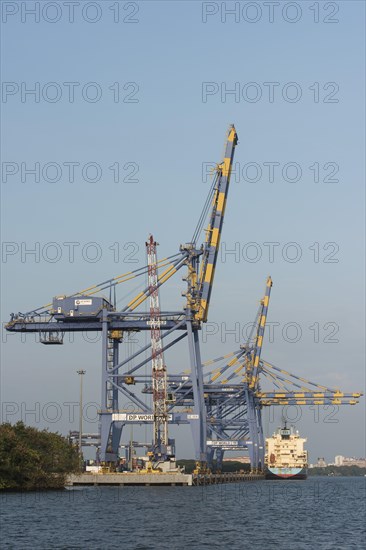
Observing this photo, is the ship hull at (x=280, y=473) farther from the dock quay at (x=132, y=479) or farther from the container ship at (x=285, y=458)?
Result: the dock quay at (x=132, y=479)

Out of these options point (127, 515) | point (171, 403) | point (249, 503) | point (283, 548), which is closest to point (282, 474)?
point (171, 403)

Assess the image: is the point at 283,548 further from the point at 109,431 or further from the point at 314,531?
the point at 109,431

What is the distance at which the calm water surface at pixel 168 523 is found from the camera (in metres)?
45.5

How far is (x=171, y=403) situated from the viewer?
109m

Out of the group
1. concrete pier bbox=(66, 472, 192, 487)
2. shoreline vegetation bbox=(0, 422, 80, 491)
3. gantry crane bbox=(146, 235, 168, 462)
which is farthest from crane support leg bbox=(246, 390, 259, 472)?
shoreline vegetation bbox=(0, 422, 80, 491)

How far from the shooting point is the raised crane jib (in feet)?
346

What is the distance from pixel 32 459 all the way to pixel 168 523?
2365 centimetres

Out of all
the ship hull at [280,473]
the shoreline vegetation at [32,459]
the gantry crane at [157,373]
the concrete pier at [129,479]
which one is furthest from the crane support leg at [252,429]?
the shoreline vegetation at [32,459]

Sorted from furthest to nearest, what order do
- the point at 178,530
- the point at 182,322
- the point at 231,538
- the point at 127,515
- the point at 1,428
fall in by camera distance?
the point at 182,322 < the point at 1,428 < the point at 127,515 < the point at 178,530 < the point at 231,538

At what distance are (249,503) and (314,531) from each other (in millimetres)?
26254

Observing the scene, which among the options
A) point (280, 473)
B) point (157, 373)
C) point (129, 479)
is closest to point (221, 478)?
point (157, 373)

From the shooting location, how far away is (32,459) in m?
76.2

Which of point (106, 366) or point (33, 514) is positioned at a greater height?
point (106, 366)

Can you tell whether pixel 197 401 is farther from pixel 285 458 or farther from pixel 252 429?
pixel 285 458
